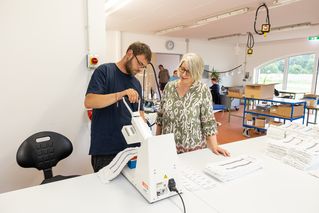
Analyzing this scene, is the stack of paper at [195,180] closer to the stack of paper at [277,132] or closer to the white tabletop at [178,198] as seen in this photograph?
the white tabletop at [178,198]

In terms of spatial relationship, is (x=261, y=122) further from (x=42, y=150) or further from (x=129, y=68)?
(x=42, y=150)

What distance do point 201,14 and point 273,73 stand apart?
5.55 metres

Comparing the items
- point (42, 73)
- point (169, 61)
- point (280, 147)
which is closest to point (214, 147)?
point (280, 147)

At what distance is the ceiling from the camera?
4.10 meters

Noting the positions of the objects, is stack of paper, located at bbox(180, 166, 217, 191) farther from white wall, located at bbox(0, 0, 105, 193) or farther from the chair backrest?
white wall, located at bbox(0, 0, 105, 193)

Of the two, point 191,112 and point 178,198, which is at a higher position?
point 191,112

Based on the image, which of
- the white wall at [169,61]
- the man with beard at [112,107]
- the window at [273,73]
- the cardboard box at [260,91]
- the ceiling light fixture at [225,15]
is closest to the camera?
the man with beard at [112,107]

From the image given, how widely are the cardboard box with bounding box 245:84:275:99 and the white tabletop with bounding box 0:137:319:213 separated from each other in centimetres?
383

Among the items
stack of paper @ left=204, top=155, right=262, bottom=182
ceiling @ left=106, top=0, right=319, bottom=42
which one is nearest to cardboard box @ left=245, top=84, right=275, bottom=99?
ceiling @ left=106, top=0, right=319, bottom=42

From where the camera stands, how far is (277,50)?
8.60 m

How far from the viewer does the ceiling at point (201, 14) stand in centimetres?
410

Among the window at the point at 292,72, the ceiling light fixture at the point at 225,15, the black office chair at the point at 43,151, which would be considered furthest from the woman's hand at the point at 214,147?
the window at the point at 292,72

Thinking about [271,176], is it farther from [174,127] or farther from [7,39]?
[7,39]

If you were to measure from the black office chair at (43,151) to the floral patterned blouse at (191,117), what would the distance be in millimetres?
811
